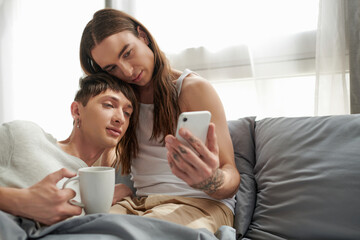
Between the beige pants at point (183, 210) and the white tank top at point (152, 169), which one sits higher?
the white tank top at point (152, 169)

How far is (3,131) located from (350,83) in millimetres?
1356

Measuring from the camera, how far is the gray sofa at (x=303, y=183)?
781mm

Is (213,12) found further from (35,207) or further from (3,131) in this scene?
(35,207)

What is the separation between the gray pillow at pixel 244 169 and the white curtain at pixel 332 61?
1.28ft

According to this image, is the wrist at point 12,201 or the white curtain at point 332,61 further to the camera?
the white curtain at point 332,61

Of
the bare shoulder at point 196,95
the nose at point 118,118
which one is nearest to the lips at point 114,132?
the nose at point 118,118

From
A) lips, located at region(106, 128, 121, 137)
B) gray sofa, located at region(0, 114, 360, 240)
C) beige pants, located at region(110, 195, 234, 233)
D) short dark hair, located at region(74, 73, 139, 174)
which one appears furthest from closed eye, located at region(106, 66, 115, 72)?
gray sofa, located at region(0, 114, 360, 240)

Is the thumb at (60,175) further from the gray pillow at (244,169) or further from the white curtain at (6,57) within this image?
the white curtain at (6,57)

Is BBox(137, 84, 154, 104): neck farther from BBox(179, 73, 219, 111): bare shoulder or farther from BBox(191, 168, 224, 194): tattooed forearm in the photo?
BBox(191, 168, 224, 194): tattooed forearm

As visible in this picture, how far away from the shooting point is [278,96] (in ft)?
4.91

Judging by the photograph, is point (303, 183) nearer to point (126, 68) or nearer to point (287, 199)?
point (287, 199)

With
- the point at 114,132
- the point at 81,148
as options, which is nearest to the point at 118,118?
the point at 114,132

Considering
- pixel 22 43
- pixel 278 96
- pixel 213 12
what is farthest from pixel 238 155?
pixel 22 43

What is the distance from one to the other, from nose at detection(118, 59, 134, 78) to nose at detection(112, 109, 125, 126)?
151mm
